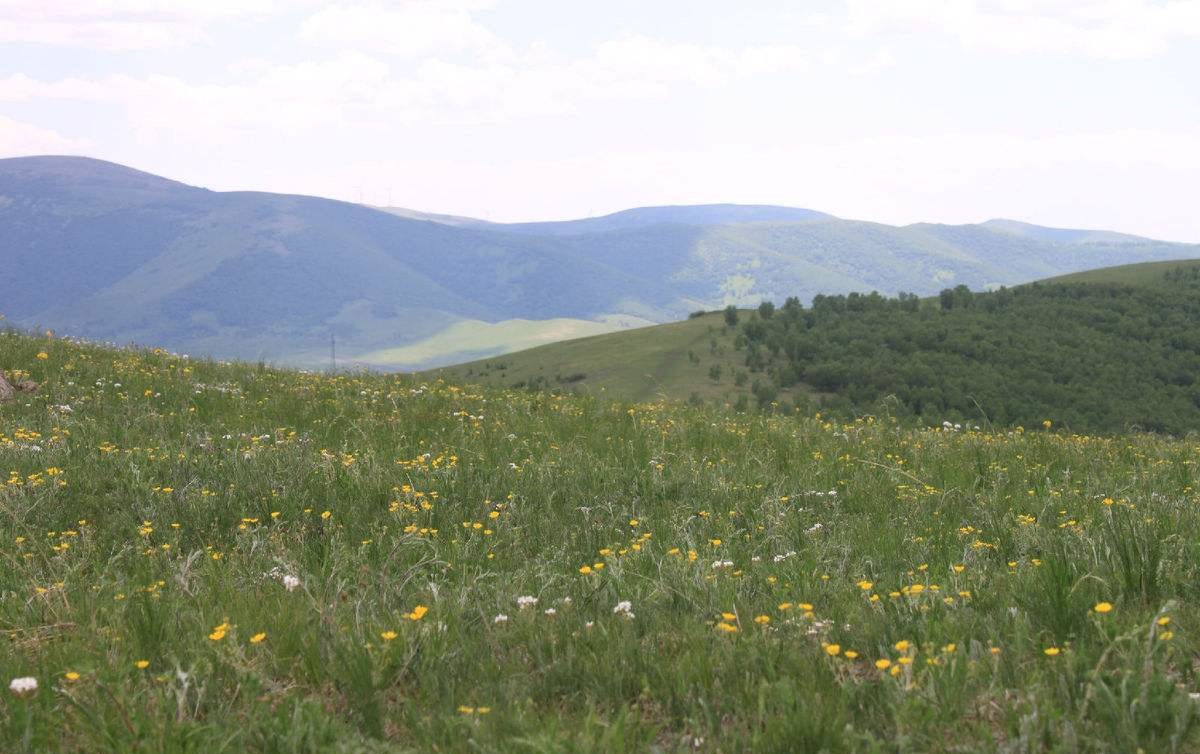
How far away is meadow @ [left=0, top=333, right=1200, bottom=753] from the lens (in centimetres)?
351

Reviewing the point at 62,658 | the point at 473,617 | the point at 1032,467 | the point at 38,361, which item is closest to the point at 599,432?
the point at 1032,467

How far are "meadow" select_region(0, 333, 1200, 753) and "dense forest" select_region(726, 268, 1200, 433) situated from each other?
99.6m

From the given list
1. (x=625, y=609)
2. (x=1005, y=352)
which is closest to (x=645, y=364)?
(x=1005, y=352)

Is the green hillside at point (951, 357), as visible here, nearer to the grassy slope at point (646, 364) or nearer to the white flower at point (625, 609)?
the grassy slope at point (646, 364)

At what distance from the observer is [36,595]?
16.7 ft

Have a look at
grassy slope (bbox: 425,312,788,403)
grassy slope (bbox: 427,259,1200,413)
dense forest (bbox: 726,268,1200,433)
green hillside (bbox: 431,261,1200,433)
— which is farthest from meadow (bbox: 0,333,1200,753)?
grassy slope (bbox: 427,259,1200,413)

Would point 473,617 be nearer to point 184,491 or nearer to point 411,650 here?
point 411,650

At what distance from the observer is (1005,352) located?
146m

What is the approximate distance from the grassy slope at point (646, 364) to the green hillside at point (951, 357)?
1.48ft

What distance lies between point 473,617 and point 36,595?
247cm

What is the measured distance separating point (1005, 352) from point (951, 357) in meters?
9.74

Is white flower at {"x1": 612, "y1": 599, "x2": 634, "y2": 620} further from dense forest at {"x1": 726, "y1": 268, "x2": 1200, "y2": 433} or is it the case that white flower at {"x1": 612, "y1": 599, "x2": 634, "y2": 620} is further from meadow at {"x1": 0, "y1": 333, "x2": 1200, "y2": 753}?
dense forest at {"x1": 726, "y1": 268, "x2": 1200, "y2": 433}

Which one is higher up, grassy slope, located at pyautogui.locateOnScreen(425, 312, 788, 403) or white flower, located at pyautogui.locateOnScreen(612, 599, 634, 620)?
white flower, located at pyautogui.locateOnScreen(612, 599, 634, 620)

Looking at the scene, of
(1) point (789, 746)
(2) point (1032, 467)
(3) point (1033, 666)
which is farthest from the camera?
(2) point (1032, 467)
